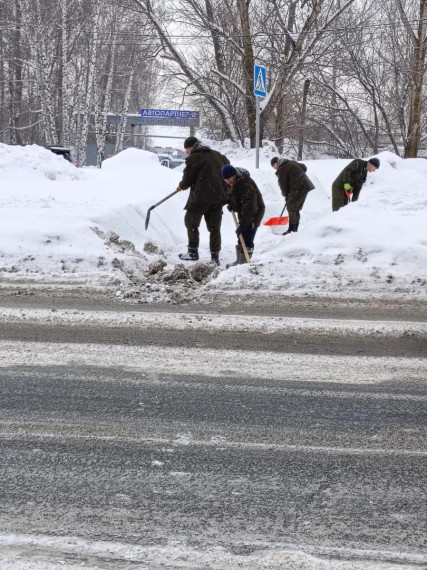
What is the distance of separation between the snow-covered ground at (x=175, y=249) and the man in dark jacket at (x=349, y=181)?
0.40m

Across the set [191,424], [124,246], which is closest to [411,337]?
[191,424]

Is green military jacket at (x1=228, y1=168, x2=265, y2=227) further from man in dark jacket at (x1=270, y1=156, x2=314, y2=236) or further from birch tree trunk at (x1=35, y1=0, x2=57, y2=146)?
birch tree trunk at (x1=35, y1=0, x2=57, y2=146)

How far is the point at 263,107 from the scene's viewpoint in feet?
78.0

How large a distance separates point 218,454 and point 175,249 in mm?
7527

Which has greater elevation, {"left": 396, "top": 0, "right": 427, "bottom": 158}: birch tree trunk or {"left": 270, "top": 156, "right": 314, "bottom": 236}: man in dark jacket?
{"left": 396, "top": 0, "right": 427, "bottom": 158}: birch tree trunk

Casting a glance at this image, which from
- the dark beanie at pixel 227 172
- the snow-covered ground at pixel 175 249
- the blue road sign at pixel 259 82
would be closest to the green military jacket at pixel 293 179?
the snow-covered ground at pixel 175 249

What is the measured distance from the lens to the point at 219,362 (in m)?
4.46

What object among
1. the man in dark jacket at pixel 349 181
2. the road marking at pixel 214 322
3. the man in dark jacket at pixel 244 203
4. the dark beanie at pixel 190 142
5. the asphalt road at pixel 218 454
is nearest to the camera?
the asphalt road at pixel 218 454

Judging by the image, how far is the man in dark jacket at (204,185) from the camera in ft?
27.8

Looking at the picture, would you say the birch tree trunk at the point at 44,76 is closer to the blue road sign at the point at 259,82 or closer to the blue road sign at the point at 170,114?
the blue road sign at the point at 170,114

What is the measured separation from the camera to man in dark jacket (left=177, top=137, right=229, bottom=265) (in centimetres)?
847

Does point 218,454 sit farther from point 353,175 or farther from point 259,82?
point 259,82

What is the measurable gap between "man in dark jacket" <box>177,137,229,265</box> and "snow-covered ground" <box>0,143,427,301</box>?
0.63 meters

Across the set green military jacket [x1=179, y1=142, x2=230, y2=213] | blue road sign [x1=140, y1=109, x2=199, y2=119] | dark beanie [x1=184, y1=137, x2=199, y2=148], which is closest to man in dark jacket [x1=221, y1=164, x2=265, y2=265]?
green military jacket [x1=179, y1=142, x2=230, y2=213]
